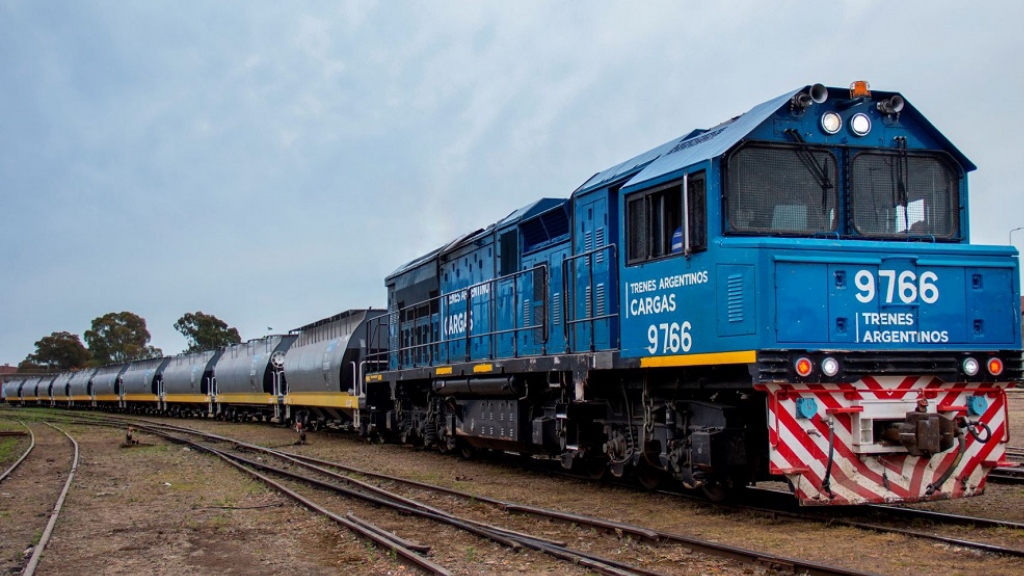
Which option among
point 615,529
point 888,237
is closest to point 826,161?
point 888,237

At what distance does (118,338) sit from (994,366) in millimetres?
109639

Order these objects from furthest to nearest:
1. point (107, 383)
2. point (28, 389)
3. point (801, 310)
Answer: point (28, 389) → point (107, 383) → point (801, 310)

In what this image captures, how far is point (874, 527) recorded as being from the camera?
317 inches

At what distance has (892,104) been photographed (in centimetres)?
902

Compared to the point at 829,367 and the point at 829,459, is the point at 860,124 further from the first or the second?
the point at 829,459

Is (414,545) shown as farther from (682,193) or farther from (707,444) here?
(682,193)

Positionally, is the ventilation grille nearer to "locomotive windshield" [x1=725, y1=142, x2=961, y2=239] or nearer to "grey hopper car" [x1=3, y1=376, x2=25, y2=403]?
"locomotive windshield" [x1=725, y1=142, x2=961, y2=239]

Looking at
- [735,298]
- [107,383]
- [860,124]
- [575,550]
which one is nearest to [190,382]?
[107,383]

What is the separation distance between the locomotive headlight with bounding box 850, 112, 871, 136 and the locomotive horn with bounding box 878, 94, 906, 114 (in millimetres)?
225

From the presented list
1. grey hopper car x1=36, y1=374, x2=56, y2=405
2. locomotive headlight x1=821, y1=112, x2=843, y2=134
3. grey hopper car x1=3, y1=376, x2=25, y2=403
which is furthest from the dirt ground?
grey hopper car x1=3, y1=376, x2=25, y2=403

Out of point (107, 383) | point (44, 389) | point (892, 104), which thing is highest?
point (892, 104)

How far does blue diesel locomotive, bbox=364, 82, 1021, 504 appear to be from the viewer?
317 inches

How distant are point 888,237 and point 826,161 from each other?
35.8 inches

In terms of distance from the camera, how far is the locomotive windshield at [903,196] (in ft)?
28.9
